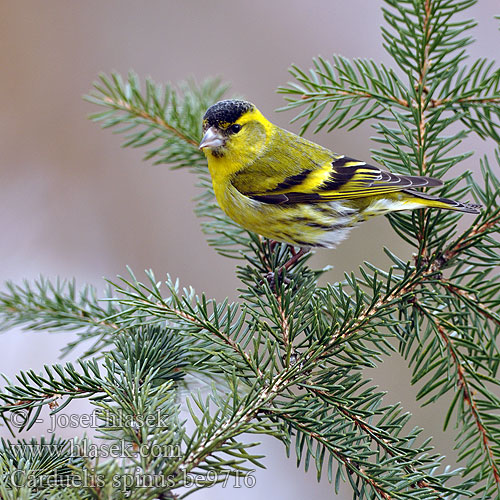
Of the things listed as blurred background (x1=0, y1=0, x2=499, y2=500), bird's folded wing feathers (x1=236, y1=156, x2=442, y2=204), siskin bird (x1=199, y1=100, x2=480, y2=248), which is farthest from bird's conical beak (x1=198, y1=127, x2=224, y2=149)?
blurred background (x1=0, y1=0, x2=499, y2=500)

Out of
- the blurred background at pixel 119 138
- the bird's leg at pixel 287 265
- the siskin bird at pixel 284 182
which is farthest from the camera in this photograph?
the blurred background at pixel 119 138

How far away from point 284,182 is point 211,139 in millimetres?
307

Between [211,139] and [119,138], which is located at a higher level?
[119,138]

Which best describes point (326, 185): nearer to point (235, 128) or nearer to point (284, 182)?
point (284, 182)

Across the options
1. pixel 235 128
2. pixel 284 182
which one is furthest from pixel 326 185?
pixel 235 128

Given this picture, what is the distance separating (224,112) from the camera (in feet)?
5.39

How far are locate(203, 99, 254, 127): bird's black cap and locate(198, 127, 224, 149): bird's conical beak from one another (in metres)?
0.02

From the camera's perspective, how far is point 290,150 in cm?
184

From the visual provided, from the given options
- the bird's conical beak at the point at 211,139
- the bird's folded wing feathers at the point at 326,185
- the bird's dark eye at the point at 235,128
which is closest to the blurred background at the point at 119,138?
the bird's folded wing feathers at the point at 326,185

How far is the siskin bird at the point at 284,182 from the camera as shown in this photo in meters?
1.57

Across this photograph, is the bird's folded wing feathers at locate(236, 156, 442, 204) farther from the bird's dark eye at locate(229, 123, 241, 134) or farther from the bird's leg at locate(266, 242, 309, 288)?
the bird's leg at locate(266, 242, 309, 288)

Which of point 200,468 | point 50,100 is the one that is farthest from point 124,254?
point 200,468

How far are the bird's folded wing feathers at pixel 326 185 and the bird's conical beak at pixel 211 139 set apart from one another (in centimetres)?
17

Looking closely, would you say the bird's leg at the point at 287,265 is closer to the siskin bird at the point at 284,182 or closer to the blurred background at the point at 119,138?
the siskin bird at the point at 284,182
